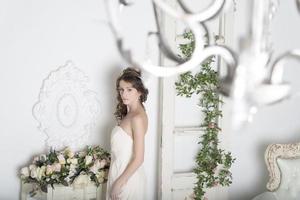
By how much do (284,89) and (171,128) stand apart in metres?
2.19

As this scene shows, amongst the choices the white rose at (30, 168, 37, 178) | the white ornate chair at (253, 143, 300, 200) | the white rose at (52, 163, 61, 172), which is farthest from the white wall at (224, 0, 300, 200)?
the white rose at (30, 168, 37, 178)

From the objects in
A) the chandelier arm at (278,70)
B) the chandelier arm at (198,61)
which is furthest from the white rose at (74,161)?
the chandelier arm at (278,70)

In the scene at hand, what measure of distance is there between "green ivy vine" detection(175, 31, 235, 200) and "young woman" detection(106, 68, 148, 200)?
1.65 feet

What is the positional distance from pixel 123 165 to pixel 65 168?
0.39 m

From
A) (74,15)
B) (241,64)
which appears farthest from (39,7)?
(241,64)

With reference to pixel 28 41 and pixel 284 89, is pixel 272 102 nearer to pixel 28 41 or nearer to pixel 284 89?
pixel 284 89

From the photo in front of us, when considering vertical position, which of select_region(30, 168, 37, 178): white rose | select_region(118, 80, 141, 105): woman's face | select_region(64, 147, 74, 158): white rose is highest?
select_region(118, 80, 141, 105): woman's face

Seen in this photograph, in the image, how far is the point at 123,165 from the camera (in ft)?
9.46

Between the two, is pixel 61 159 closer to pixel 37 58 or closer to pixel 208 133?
pixel 37 58

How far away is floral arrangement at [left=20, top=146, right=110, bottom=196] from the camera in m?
2.85

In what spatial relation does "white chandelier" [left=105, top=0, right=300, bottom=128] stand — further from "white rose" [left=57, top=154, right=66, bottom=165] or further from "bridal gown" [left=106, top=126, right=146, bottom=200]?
"white rose" [left=57, top=154, right=66, bottom=165]

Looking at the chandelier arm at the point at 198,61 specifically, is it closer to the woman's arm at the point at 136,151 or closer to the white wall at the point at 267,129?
the woman's arm at the point at 136,151

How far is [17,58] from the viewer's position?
2.97 m

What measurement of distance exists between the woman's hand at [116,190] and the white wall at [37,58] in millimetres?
467
